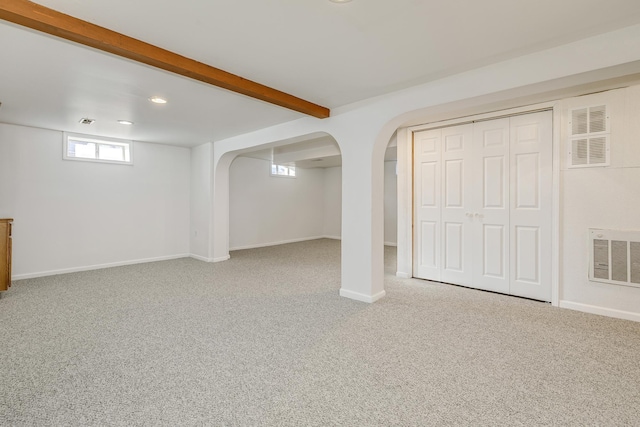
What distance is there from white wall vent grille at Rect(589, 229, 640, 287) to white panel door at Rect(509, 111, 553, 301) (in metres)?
0.40

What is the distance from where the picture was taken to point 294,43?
2223 millimetres

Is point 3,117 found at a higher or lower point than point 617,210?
higher

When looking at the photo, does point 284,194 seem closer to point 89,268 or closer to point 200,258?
point 200,258

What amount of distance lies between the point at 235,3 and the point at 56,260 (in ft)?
17.0

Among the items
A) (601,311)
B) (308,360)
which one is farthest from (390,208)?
(308,360)

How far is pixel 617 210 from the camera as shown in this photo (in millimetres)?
2959

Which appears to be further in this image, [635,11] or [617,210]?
[617,210]

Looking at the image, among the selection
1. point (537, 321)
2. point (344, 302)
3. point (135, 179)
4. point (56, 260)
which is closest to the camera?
point (537, 321)

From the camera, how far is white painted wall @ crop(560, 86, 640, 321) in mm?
2889

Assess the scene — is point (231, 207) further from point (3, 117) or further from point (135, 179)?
point (3, 117)

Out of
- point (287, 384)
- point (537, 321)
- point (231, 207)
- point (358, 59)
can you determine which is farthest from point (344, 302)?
point (231, 207)

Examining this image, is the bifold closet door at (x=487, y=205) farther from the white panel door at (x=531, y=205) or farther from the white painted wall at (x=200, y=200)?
the white painted wall at (x=200, y=200)

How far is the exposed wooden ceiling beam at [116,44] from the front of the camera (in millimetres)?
1729

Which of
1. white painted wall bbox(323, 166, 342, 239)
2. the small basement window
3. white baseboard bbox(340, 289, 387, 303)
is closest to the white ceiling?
white baseboard bbox(340, 289, 387, 303)
